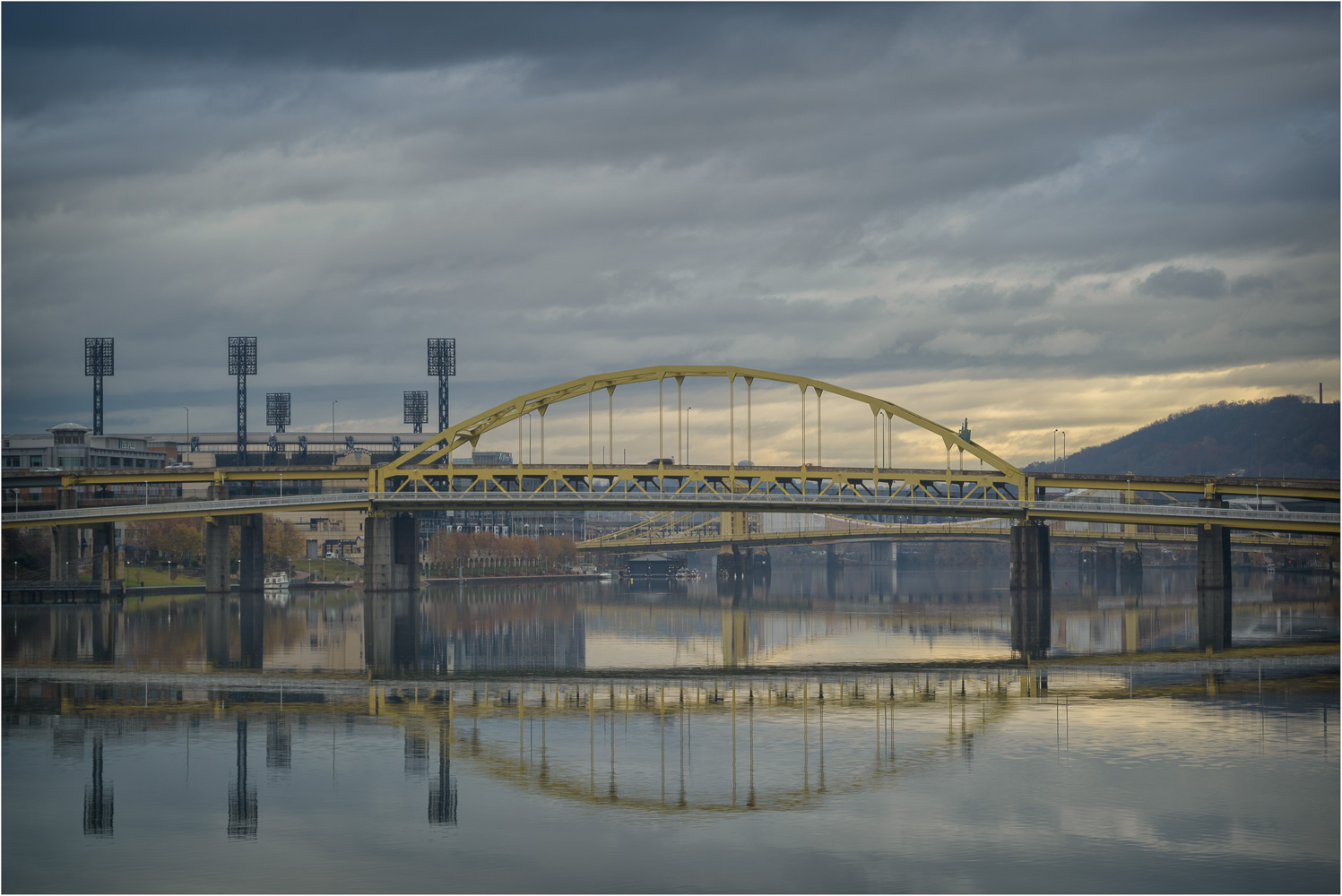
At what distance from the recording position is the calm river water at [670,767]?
82.7 ft

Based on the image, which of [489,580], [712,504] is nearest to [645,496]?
[712,504]

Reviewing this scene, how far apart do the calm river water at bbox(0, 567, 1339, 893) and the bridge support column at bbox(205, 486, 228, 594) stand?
56.4 meters

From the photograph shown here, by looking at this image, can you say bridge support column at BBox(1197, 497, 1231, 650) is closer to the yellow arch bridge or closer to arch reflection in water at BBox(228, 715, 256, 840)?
the yellow arch bridge

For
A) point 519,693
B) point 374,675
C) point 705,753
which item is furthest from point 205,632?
point 705,753

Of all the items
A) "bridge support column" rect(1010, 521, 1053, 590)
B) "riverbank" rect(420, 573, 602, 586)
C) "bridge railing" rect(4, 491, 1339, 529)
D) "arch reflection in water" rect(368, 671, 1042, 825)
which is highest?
"bridge railing" rect(4, 491, 1339, 529)

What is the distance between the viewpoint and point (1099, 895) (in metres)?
23.2

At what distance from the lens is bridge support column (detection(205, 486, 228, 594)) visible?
412 feet

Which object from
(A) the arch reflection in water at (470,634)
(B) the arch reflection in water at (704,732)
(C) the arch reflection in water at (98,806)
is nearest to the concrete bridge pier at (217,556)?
(A) the arch reflection in water at (470,634)

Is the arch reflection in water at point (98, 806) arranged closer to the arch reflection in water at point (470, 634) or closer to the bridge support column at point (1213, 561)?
the arch reflection in water at point (470, 634)

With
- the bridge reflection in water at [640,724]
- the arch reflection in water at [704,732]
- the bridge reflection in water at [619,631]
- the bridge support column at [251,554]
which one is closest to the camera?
the arch reflection in water at [704,732]

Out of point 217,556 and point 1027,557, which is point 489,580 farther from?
point 1027,557

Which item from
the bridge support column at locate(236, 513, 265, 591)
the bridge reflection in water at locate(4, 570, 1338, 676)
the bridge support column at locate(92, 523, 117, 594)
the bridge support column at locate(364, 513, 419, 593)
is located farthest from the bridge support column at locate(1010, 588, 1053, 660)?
the bridge support column at locate(92, 523, 117, 594)

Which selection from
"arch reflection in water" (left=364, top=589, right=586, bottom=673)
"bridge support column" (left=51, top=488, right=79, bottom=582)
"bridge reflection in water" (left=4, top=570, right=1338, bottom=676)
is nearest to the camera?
"arch reflection in water" (left=364, top=589, right=586, bottom=673)

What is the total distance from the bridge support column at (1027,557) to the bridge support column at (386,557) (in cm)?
5772
